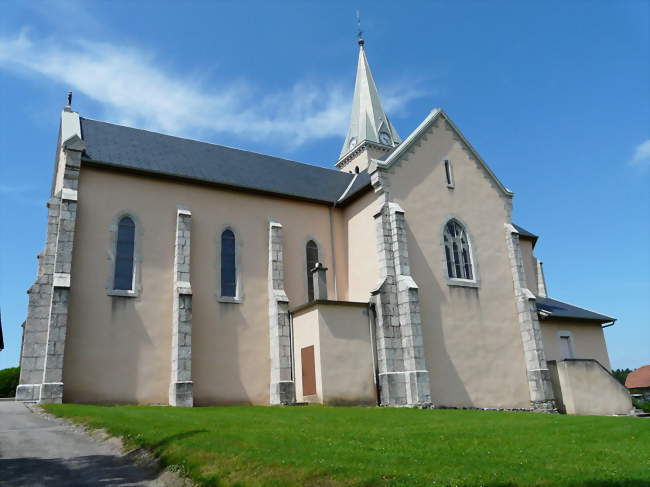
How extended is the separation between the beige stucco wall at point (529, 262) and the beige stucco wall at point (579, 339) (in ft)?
15.3

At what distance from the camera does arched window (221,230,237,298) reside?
22.0 meters

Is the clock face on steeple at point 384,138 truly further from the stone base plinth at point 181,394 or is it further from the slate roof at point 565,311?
the stone base plinth at point 181,394

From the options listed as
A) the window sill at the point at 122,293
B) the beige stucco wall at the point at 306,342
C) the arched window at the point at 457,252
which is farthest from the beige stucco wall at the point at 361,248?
the window sill at the point at 122,293

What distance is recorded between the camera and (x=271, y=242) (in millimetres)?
22953

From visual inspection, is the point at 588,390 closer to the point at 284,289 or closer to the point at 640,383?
the point at 284,289

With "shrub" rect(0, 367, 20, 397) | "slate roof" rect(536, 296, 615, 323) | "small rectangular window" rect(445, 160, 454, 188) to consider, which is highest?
"small rectangular window" rect(445, 160, 454, 188)

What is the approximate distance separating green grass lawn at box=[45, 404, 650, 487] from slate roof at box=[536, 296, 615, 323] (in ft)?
44.8

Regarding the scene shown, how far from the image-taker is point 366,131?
4122 cm

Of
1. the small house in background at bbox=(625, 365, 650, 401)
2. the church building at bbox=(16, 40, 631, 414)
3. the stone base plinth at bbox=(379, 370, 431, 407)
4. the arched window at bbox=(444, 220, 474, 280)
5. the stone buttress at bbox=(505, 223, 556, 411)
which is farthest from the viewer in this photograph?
the small house in background at bbox=(625, 365, 650, 401)

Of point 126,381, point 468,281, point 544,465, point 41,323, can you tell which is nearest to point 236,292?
point 126,381

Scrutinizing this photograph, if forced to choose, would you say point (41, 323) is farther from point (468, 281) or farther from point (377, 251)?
point (468, 281)

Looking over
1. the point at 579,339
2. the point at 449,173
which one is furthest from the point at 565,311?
the point at 449,173

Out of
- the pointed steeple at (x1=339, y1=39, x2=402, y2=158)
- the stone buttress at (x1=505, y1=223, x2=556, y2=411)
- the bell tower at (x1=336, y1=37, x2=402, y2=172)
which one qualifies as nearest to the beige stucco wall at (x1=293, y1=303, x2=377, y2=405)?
the stone buttress at (x1=505, y1=223, x2=556, y2=411)

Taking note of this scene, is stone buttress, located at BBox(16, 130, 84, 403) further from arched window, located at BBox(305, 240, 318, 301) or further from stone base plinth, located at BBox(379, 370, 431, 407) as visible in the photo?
stone base plinth, located at BBox(379, 370, 431, 407)
